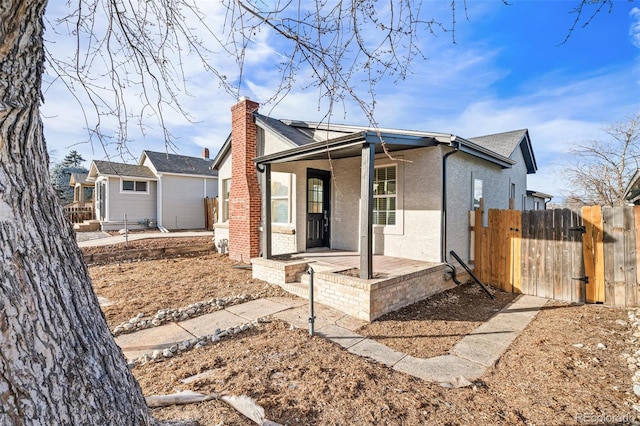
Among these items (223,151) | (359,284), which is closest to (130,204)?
(223,151)

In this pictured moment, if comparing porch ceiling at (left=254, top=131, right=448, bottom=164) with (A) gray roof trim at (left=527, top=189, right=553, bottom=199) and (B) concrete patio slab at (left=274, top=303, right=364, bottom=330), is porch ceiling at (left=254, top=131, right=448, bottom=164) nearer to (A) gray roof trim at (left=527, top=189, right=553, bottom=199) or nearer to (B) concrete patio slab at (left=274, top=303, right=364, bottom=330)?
(B) concrete patio slab at (left=274, top=303, right=364, bottom=330)

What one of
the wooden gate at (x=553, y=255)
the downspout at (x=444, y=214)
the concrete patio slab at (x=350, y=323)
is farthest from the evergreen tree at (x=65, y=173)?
the wooden gate at (x=553, y=255)

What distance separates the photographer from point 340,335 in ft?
14.4

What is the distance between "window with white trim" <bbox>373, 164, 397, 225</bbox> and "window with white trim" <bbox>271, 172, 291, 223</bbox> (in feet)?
8.30

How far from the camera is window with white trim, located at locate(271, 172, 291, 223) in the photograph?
8711 mm

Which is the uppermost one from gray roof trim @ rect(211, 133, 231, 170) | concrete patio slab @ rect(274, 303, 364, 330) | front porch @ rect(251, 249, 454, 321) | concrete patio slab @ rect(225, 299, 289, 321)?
gray roof trim @ rect(211, 133, 231, 170)

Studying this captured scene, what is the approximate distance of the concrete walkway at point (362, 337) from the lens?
3518mm

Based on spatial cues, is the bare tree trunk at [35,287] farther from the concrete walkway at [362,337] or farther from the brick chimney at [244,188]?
the brick chimney at [244,188]

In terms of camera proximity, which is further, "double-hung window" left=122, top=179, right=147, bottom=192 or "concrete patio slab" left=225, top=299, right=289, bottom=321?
"double-hung window" left=122, top=179, right=147, bottom=192

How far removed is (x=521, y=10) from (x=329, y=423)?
4.31m

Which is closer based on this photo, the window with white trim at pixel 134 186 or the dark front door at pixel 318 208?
the dark front door at pixel 318 208

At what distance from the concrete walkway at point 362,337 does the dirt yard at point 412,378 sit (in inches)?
6.3

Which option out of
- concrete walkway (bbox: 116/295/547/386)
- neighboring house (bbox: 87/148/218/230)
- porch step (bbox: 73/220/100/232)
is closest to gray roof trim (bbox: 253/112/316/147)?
concrete walkway (bbox: 116/295/547/386)

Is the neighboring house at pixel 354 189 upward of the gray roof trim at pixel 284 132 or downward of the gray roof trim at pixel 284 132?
downward
